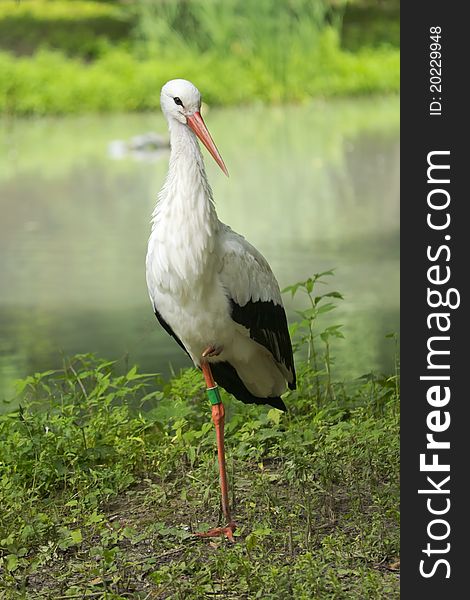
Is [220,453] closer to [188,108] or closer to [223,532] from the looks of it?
[223,532]

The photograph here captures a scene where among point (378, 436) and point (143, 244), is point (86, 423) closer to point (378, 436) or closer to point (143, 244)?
point (378, 436)

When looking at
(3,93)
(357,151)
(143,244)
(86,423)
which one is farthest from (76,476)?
(3,93)

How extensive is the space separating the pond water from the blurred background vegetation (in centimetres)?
46

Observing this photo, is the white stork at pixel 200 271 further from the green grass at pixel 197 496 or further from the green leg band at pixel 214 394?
the green grass at pixel 197 496

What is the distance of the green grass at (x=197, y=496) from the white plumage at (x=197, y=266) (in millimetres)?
447

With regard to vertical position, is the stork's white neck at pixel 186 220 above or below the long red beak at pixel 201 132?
below

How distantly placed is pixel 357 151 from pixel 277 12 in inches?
191

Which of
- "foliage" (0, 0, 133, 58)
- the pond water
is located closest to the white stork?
the pond water

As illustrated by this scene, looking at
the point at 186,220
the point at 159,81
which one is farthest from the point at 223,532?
the point at 159,81

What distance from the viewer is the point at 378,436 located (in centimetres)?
416

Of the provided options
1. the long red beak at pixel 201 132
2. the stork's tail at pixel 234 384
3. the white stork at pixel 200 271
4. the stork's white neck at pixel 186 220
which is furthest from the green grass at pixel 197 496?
the long red beak at pixel 201 132

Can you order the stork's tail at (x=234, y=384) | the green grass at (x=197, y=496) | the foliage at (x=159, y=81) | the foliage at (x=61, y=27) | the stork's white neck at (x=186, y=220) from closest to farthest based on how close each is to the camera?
the green grass at (x=197, y=496) → the stork's white neck at (x=186, y=220) → the stork's tail at (x=234, y=384) → the foliage at (x=159, y=81) → the foliage at (x=61, y=27)

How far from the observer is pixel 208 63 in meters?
17.7

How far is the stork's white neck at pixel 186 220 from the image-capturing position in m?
3.71
